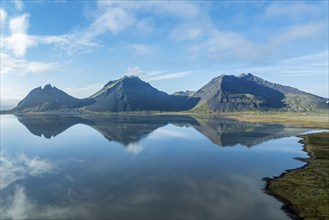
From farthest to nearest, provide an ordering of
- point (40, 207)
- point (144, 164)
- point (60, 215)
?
point (144, 164) → point (40, 207) → point (60, 215)

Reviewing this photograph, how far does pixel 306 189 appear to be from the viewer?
54469mm

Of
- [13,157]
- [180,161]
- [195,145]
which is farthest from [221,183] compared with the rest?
[13,157]

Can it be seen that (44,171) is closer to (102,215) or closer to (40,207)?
(40,207)

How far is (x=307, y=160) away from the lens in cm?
8188

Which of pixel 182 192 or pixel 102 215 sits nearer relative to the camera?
pixel 102 215

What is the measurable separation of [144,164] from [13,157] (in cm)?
4485

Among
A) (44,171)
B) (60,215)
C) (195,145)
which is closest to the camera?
(60,215)

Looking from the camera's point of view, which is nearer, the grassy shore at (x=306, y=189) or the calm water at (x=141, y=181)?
the grassy shore at (x=306, y=189)

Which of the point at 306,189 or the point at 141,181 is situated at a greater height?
the point at 306,189

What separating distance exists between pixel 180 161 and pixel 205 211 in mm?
39090

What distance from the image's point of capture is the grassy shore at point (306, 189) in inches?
1767

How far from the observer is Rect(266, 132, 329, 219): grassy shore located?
44.9 meters

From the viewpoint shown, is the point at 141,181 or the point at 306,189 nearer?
the point at 306,189

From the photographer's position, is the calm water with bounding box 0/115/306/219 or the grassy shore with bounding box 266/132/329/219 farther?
the calm water with bounding box 0/115/306/219
